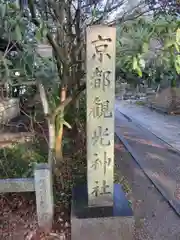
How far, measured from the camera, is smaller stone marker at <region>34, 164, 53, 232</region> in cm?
241

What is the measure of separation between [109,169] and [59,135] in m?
1.58

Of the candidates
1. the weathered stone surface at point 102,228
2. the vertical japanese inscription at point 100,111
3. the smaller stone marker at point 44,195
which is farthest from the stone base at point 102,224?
the smaller stone marker at point 44,195


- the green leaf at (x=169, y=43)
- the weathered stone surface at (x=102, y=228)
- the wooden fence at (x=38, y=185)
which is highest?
the green leaf at (x=169, y=43)

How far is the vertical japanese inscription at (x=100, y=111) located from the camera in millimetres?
2164

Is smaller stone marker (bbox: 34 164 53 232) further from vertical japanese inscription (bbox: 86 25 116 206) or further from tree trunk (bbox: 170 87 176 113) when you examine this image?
tree trunk (bbox: 170 87 176 113)

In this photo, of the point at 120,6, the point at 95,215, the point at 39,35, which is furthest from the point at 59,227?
the point at 120,6

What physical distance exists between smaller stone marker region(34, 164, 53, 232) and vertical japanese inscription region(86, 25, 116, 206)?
457mm

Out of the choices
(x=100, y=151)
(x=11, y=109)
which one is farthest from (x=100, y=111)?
(x=11, y=109)

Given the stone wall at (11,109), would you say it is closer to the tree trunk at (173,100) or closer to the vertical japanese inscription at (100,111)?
the vertical japanese inscription at (100,111)

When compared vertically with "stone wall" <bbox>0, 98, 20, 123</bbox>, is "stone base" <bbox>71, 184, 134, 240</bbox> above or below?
below

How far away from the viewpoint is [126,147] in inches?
225

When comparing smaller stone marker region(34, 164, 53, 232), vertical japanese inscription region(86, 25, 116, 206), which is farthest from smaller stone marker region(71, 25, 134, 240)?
smaller stone marker region(34, 164, 53, 232)

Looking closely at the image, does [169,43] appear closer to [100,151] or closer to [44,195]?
[100,151]

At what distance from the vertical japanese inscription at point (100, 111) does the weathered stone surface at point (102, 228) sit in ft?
0.72
